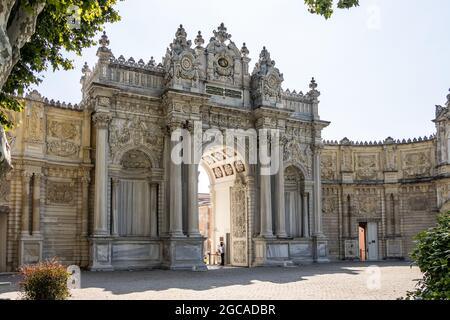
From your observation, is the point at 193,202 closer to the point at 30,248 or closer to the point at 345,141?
the point at 30,248

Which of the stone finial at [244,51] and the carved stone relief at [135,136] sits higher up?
the stone finial at [244,51]

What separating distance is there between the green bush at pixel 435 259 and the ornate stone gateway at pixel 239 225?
2000 cm

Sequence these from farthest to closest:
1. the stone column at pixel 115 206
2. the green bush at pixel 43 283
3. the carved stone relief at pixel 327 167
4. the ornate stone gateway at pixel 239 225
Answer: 1. the carved stone relief at pixel 327 167
2. the ornate stone gateway at pixel 239 225
3. the stone column at pixel 115 206
4. the green bush at pixel 43 283

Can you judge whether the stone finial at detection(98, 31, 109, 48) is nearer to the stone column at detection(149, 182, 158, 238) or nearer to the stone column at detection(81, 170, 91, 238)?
the stone column at detection(81, 170, 91, 238)

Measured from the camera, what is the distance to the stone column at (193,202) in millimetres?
25328

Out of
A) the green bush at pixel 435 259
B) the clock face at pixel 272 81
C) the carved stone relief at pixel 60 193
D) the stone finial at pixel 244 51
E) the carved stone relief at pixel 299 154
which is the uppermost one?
the stone finial at pixel 244 51

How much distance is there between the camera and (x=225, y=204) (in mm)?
31266

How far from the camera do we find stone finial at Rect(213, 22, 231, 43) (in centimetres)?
2889

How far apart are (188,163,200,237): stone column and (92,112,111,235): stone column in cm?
421

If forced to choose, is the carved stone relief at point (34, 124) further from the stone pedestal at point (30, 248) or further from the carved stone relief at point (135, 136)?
the stone pedestal at point (30, 248)

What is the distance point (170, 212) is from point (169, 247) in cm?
175

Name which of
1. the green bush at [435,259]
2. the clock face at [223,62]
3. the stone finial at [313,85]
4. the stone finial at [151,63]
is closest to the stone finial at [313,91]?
the stone finial at [313,85]
